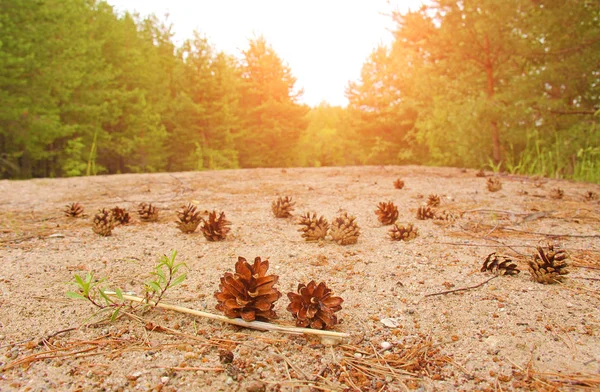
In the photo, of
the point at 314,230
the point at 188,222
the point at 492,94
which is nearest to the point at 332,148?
the point at 492,94

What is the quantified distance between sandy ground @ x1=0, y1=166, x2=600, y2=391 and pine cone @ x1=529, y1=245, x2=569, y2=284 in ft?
0.14

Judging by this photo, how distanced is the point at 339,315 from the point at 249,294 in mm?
331

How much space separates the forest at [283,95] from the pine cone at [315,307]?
413 cm

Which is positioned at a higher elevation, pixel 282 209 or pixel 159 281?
pixel 282 209

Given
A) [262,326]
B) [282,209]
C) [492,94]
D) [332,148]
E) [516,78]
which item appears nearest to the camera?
[262,326]

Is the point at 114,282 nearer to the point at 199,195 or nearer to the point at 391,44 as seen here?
the point at 199,195

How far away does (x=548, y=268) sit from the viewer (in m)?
1.50

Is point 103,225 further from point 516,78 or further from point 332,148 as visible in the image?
point 332,148

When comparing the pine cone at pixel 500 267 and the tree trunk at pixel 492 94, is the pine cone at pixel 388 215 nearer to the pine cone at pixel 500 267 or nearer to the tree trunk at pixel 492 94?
the pine cone at pixel 500 267

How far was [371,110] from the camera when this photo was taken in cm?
1952

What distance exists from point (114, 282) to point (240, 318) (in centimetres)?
69

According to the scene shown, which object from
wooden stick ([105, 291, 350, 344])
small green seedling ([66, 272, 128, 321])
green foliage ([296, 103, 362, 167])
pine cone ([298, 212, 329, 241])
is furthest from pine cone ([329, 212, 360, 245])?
green foliage ([296, 103, 362, 167])

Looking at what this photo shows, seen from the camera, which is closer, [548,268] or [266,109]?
[548,268]

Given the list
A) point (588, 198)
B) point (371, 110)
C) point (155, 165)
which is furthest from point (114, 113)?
point (588, 198)
